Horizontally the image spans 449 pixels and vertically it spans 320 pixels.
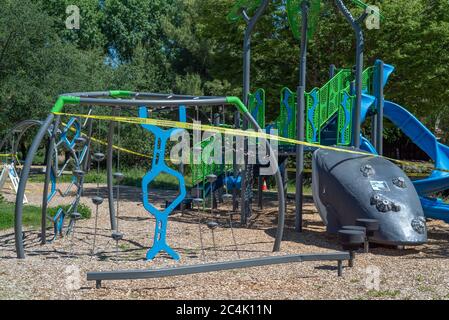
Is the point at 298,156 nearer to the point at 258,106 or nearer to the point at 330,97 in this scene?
the point at 330,97

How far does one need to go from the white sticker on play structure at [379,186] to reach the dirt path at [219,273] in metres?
0.92

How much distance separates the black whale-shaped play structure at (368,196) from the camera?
29.6 feet

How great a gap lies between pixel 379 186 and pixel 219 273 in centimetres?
345

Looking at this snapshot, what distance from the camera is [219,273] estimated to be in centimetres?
734

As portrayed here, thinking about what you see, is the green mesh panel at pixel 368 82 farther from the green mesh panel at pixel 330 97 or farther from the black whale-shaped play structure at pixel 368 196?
the black whale-shaped play structure at pixel 368 196

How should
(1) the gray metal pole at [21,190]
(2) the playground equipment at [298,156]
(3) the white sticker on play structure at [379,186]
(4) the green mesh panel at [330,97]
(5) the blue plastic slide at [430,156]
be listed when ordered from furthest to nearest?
(4) the green mesh panel at [330,97] → (5) the blue plastic slide at [430,156] → (3) the white sticker on play structure at [379,186] → (2) the playground equipment at [298,156] → (1) the gray metal pole at [21,190]

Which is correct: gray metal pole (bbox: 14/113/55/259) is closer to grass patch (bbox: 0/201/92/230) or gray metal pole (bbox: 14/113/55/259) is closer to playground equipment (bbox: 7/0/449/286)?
playground equipment (bbox: 7/0/449/286)

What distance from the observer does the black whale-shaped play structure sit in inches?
355

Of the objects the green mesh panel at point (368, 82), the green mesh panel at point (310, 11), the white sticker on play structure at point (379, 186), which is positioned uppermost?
the green mesh panel at point (310, 11)

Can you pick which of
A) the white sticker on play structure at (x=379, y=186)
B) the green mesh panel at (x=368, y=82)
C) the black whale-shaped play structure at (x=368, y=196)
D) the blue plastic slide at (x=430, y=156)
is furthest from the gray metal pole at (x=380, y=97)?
the white sticker on play structure at (x=379, y=186)

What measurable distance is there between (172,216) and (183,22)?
80.6 feet

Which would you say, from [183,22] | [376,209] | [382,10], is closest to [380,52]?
[382,10]

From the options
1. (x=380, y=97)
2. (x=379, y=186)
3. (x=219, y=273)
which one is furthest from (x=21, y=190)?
(x=380, y=97)

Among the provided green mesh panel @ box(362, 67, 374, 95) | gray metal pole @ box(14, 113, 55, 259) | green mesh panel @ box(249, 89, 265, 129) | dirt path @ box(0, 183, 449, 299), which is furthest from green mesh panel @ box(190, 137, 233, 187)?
gray metal pole @ box(14, 113, 55, 259)
